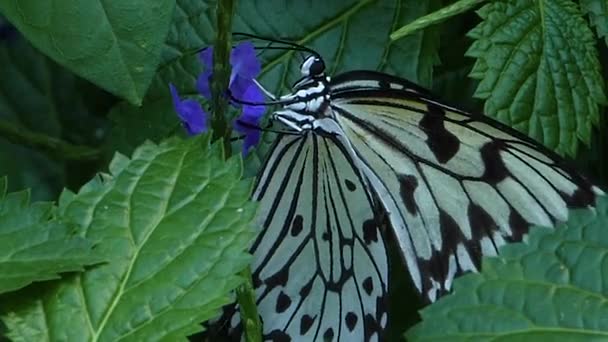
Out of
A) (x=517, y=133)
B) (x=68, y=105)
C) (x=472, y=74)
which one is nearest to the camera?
(x=517, y=133)

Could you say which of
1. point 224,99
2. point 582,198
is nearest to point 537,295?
point 582,198

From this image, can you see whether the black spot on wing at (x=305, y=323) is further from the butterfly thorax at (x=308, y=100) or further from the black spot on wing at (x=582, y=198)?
the black spot on wing at (x=582, y=198)

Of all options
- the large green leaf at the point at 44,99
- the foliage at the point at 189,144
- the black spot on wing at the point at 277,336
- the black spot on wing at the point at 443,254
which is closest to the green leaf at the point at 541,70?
the foliage at the point at 189,144

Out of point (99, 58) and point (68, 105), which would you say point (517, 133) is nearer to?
point (99, 58)

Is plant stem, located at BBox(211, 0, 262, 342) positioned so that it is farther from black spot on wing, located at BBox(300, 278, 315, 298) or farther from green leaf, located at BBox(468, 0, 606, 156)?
green leaf, located at BBox(468, 0, 606, 156)

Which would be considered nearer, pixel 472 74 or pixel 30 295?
pixel 30 295

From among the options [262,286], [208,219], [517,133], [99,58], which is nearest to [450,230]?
[517,133]

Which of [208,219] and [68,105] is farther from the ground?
[68,105]
